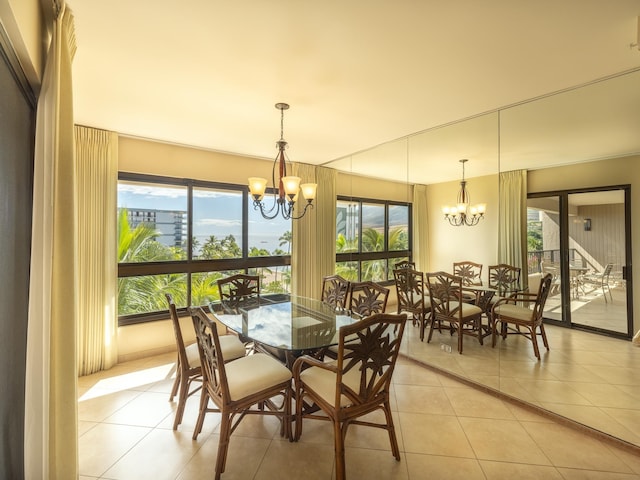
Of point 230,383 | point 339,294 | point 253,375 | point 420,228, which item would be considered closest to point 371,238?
point 420,228

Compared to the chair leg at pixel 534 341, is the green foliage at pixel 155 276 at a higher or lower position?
higher

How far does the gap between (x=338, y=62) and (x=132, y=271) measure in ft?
10.3

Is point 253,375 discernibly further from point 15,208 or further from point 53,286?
point 15,208

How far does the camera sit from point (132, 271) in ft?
10.6

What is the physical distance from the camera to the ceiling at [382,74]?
1.44 meters

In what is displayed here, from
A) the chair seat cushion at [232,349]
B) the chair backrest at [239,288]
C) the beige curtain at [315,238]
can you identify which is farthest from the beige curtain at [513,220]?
the chair backrest at [239,288]

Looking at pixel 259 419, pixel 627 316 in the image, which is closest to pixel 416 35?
pixel 627 316

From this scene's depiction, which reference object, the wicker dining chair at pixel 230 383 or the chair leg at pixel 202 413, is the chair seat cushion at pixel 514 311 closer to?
the wicker dining chair at pixel 230 383

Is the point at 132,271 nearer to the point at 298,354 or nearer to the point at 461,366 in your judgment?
the point at 298,354

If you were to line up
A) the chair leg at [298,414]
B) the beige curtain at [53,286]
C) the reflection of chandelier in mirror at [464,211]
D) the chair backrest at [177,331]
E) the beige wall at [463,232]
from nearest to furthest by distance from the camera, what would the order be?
the beige curtain at [53,286], the chair leg at [298,414], the chair backrest at [177,331], the beige wall at [463,232], the reflection of chandelier in mirror at [464,211]

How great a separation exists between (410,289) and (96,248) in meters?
3.57

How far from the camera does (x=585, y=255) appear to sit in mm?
2312

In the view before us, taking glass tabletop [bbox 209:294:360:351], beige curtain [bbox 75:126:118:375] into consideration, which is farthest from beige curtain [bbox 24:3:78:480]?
beige curtain [bbox 75:126:118:375]

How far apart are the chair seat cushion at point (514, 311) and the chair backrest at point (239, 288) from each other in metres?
2.70
